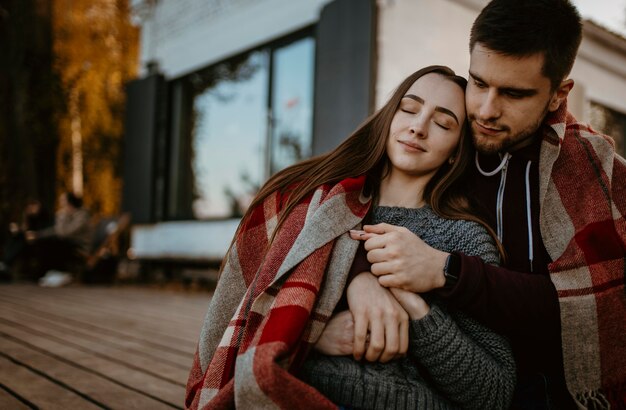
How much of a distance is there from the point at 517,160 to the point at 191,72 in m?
5.88

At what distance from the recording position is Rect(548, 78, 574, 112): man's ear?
1.56 m

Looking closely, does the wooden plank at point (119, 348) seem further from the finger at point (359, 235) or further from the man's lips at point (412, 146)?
the man's lips at point (412, 146)

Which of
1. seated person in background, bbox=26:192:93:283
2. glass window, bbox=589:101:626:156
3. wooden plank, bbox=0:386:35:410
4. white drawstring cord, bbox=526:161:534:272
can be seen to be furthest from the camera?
seated person in background, bbox=26:192:93:283

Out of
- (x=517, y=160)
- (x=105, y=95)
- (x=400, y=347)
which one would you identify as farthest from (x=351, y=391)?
(x=105, y=95)

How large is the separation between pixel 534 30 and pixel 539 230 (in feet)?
1.65

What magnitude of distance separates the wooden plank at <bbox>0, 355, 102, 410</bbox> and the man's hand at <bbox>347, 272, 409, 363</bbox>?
3.50 ft

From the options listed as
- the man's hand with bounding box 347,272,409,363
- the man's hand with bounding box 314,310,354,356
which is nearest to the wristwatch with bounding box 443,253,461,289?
the man's hand with bounding box 347,272,409,363

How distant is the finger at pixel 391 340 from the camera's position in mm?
1188

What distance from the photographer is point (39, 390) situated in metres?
2.02

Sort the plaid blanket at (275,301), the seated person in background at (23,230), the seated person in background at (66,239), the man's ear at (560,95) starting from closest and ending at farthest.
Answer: the plaid blanket at (275,301)
the man's ear at (560,95)
the seated person in background at (66,239)
the seated person in background at (23,230)

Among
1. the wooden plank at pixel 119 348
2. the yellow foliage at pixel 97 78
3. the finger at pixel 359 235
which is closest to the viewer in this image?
the finger at pixel 359 235

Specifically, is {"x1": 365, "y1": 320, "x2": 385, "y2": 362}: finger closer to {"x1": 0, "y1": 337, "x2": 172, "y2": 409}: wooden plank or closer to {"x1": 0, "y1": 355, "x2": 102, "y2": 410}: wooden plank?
{"x1": 0, "y1": 337, "x2": 172, "y2": 409}: wooden plank

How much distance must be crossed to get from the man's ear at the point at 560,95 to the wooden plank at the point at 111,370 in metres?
1.45

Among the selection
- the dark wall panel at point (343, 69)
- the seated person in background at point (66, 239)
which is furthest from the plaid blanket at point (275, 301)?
the seated person in background at point (66, 239)
